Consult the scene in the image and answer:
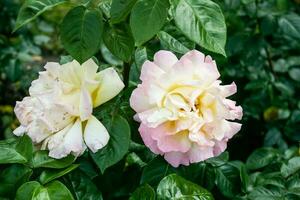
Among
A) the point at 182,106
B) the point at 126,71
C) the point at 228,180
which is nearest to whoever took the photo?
the point at 182,106

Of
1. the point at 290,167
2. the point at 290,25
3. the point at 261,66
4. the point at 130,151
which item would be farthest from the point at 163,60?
the point at 261,66

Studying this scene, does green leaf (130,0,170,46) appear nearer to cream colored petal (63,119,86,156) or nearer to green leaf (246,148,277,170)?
cream colored petal (63,119,86,156)

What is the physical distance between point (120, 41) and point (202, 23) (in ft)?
0.57

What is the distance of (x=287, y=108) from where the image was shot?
231 centimetres

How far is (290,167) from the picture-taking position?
1.39 metres

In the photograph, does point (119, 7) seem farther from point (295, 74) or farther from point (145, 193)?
point (295, 74)

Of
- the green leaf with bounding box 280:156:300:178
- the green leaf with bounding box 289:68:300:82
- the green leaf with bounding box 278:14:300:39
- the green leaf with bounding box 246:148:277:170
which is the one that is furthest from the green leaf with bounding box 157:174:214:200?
the green leaf with bounding box 289:68:300:82

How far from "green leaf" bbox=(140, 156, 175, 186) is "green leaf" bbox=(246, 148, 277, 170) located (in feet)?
1.25

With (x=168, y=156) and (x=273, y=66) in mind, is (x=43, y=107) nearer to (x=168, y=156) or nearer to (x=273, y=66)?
(x=168, y=156)

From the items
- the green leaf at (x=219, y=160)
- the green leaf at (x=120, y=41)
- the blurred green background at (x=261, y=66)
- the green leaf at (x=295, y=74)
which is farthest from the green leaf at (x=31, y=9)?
the green leaf at (x=295, y=74)

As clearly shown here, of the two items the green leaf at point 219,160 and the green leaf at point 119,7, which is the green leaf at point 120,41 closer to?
the green leaf at point 119,7

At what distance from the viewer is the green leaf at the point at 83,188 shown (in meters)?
1.16

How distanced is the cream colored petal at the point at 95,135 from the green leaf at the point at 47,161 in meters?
0.06

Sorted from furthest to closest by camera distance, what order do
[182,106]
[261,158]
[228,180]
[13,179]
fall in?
[261,158] → [228,180] → [13,179] → [182,106]
